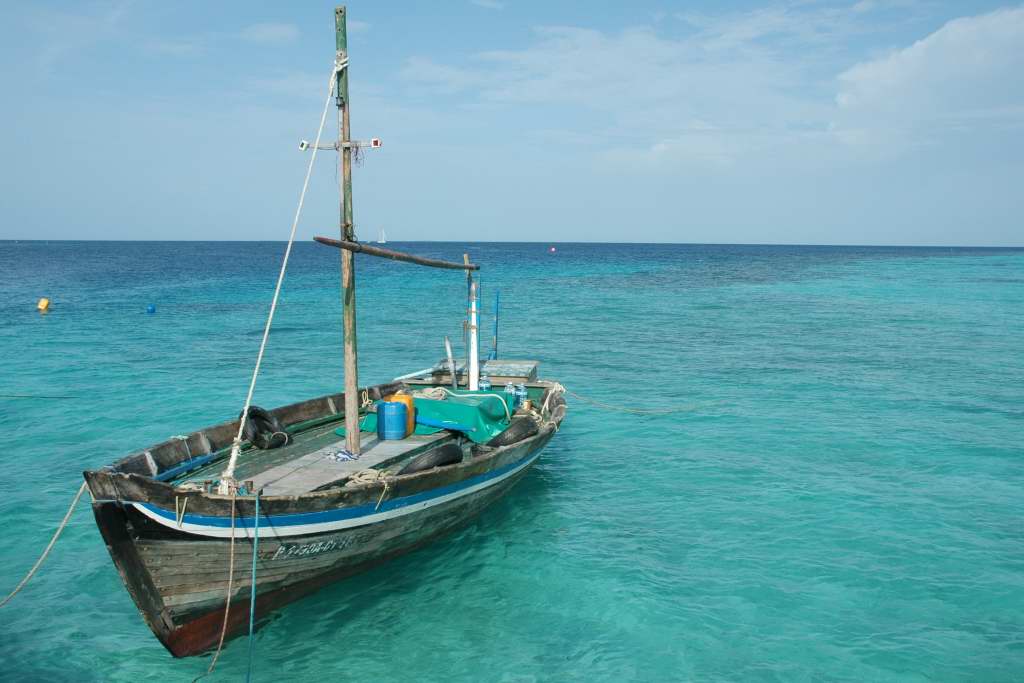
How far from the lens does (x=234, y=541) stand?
9.46 metres

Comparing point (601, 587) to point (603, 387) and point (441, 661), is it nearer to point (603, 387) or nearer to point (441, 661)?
point (441, 661)

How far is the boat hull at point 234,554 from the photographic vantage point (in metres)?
8.88

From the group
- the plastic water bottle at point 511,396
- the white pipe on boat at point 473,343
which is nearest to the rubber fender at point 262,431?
the white pipe on boat at point 473,343

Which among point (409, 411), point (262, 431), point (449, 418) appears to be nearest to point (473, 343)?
point (449, 418)

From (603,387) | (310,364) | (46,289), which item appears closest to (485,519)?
(603,387)

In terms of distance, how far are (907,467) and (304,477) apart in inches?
597

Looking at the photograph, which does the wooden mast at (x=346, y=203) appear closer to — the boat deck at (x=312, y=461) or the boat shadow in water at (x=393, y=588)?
the boat deck at (x=312, y=461)

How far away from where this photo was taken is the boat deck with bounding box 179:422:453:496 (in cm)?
1170

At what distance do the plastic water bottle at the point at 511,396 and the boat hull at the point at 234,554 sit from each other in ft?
19.3

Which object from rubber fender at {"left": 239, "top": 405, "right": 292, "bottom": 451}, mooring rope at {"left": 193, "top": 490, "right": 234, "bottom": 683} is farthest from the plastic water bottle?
mooring rope at {"left": 193, "top": 490, "right": 234, "bottom": 683}

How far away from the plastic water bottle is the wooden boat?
184 centimetres

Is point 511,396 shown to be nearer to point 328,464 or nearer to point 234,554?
point 328,464

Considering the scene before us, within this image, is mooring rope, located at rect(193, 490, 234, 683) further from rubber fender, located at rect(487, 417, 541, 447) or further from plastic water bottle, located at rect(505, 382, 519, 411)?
plastic water bottle, located at rect(505, 382, 519, 411)

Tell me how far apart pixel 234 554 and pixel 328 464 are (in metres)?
3.28
